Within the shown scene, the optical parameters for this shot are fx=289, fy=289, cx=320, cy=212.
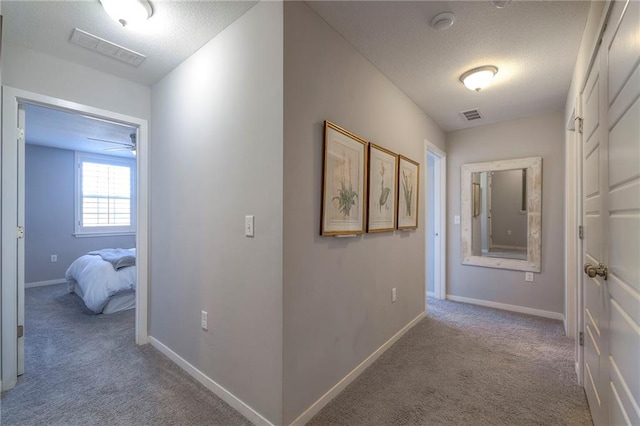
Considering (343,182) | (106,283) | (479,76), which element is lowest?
(106,283)

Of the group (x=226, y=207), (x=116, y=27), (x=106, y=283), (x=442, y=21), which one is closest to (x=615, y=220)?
(x=442, y=21)

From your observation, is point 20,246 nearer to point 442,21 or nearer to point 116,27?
point 116,27

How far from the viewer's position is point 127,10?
1.66 m

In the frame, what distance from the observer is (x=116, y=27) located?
6.21ft

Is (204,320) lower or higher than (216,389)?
higher

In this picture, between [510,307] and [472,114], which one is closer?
[472,114]

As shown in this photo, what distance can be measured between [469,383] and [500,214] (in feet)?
7.89

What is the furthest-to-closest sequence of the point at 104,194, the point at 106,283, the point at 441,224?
1. the point at 104,194
2. the point at 441,224
3. the point at 106,283

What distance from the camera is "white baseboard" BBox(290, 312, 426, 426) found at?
5.53ft

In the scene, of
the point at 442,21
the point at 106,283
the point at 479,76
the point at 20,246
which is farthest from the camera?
the point at 106,283

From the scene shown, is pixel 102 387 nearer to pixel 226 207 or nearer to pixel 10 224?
pixel 10 224

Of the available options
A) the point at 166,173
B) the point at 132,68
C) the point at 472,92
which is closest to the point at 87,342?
the point at 166,173

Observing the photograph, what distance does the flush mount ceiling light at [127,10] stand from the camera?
1.62 metres

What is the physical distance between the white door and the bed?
4.33 m
